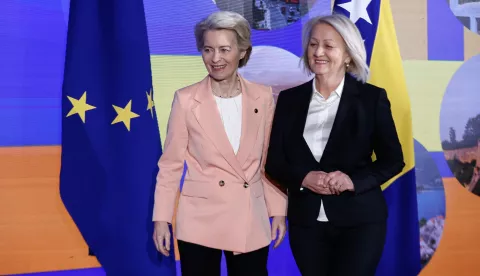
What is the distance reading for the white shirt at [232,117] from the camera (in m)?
1.83

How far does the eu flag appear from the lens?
2.46 metres

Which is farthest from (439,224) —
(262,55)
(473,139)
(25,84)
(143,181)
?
(25,84)

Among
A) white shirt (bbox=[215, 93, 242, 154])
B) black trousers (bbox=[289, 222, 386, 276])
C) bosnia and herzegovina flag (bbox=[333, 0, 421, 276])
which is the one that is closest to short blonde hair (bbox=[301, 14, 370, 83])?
white shirt (bbox=[215, 93, 242, 154])

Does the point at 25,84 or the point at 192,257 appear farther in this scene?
the point at 25,84

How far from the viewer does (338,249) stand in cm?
174

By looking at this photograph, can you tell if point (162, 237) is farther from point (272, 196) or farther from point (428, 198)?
point (428, 198)

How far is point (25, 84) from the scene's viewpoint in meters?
2.73

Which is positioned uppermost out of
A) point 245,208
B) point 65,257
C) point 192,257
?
point 245,208

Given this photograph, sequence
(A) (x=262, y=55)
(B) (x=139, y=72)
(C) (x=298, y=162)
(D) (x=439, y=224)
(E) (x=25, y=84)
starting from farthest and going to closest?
(D) (x=439, y=224) < (A) (x=262, y=55) < (E) (x=25, y=84) < (B) (x=139, y=72) < (C) (x=298, y=162)

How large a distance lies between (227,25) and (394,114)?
126cm

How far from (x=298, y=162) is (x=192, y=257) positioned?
0.47m

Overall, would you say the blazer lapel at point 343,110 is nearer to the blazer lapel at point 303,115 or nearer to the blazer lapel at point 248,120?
the blazer lapel at point 303,115

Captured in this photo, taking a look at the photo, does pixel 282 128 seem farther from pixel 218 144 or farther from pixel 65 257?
pixel 65 257

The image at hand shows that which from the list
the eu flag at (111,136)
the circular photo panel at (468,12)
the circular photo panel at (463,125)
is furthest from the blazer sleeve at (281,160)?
the circular photo panel at (468,12)
